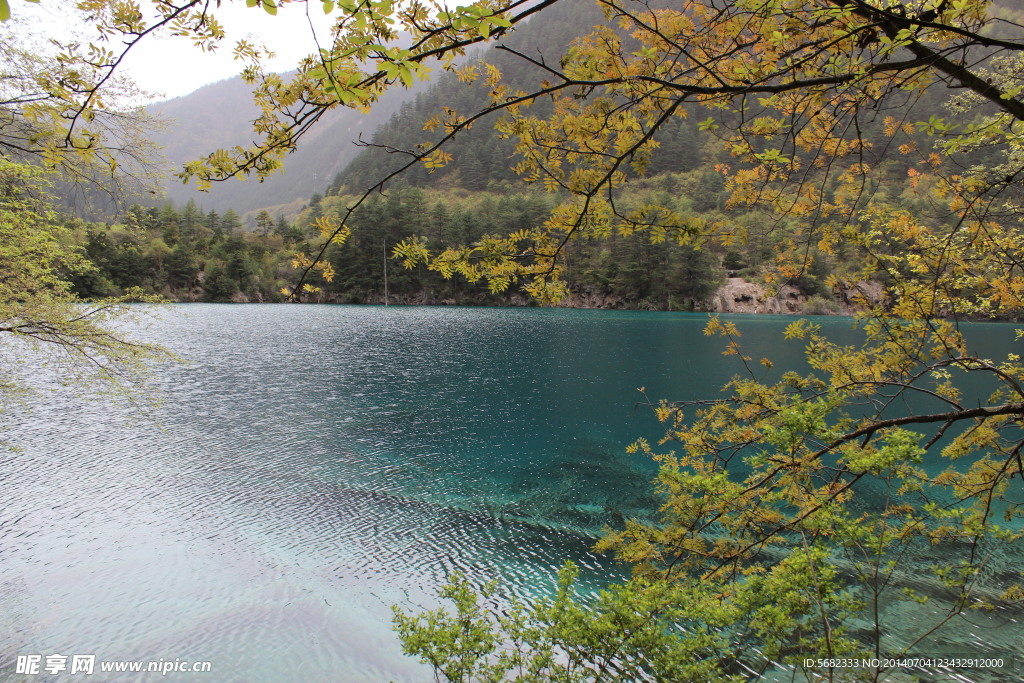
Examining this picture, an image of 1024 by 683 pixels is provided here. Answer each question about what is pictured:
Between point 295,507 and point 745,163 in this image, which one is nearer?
point 745,163

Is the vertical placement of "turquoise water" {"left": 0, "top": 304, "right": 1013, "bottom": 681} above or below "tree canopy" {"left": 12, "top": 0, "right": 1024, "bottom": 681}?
below

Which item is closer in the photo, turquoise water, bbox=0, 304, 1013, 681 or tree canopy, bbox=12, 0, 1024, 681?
tree canopy, bbox=12, 0, 1024, 681

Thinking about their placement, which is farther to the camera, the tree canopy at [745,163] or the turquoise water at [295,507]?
the turquoise water at [295,507]

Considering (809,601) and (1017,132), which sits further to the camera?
(809,601)

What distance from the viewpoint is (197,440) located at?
14586 mm

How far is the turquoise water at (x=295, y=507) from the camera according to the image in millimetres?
6879

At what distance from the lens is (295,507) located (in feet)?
34.9

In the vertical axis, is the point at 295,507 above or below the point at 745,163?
below

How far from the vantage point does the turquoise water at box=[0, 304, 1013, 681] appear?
688 centimetres

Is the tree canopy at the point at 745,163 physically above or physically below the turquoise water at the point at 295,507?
above

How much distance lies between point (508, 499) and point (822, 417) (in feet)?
28.3

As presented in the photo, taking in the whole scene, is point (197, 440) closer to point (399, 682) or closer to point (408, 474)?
point (408, 474)

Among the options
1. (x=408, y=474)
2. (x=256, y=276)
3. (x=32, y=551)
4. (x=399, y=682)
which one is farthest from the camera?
(x=256, y=276)

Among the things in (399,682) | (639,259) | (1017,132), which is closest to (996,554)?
(1017,132)
